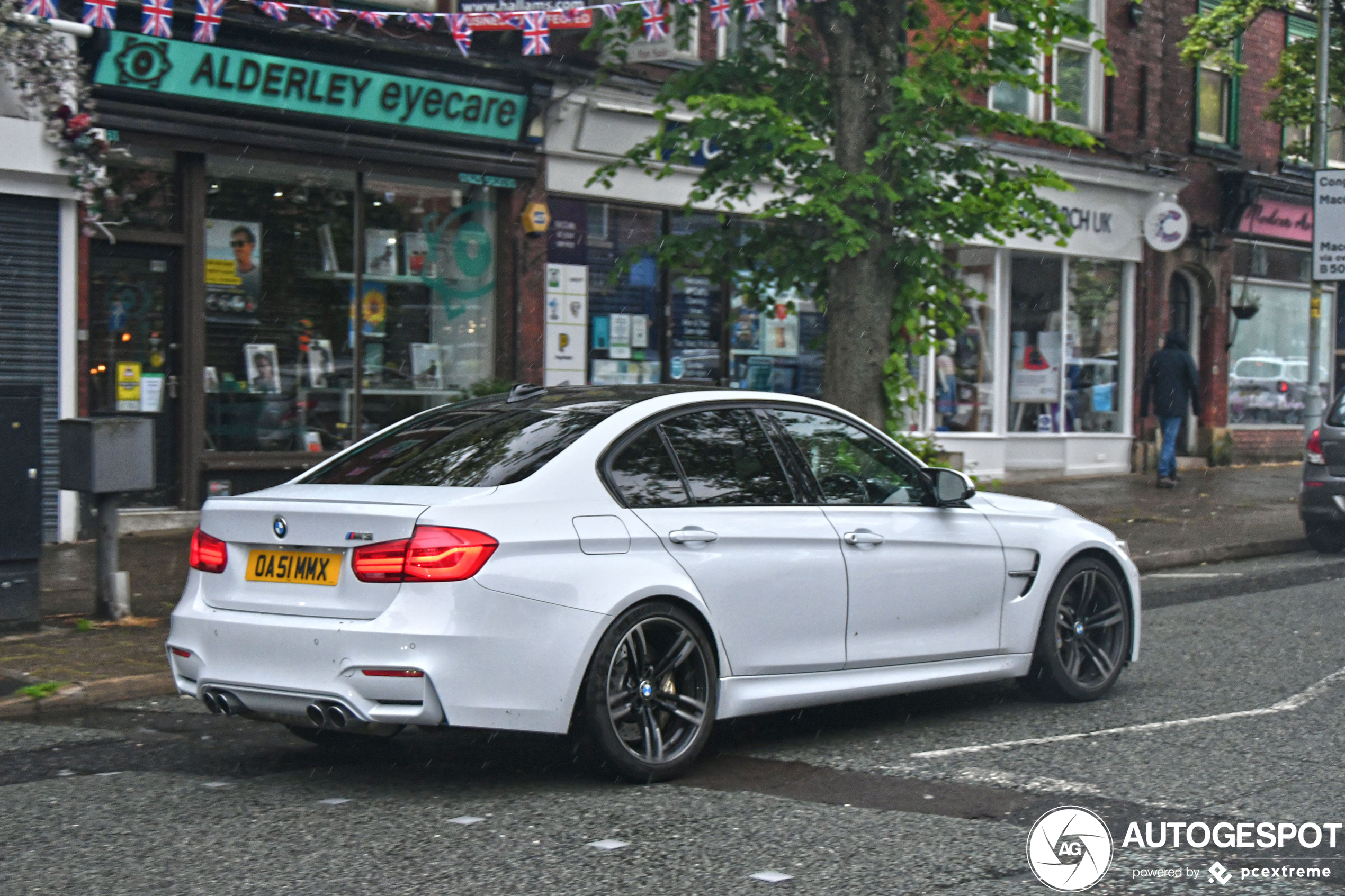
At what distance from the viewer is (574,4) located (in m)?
14.3

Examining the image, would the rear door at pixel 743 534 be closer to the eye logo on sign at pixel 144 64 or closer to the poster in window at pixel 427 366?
the eye logo on sign at pixel 144 64

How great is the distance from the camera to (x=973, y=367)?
21.2m

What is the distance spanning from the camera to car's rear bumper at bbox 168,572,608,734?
5031mm

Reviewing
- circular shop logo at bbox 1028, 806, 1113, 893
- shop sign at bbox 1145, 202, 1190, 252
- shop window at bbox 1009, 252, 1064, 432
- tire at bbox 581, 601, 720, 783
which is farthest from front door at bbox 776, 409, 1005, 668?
shop sign at bbox 1145, 202, 1190, 252

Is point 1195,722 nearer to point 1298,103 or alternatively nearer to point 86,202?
point 86,202

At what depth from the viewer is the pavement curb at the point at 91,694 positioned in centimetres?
692

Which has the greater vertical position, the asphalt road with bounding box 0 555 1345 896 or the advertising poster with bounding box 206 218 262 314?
the advertising poster with bounding box 206 218 262 314

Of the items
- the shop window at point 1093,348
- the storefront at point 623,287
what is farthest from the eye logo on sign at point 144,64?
the shop window at point 1093,348

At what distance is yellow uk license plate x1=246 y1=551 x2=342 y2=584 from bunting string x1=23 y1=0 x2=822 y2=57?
25.9ft

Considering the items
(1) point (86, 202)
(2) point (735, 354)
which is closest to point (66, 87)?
(1) point (86, 202)

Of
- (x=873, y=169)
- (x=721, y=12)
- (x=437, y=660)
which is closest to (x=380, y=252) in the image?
(x=721, y=12)

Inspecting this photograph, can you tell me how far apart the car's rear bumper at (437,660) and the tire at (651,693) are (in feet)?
0.36

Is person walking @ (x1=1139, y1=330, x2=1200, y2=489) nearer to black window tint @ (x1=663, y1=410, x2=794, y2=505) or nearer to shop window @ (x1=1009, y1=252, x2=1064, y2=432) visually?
shop window @ (x1=1009, y1=252, x2=1064, y2=432)

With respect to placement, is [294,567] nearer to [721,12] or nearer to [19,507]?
[19,507]
